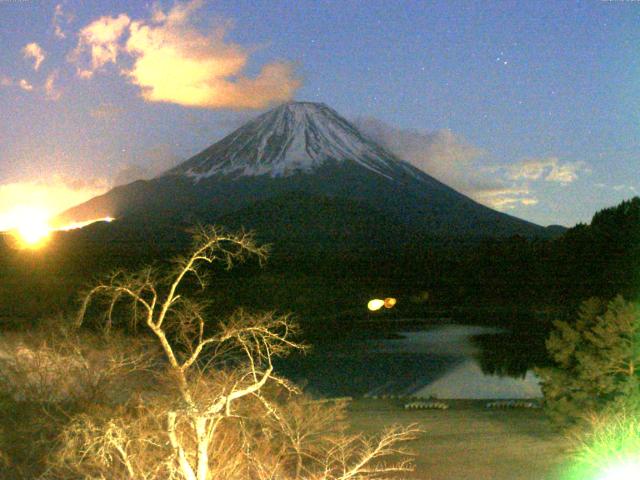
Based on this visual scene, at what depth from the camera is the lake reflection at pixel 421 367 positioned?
25141 millimetres

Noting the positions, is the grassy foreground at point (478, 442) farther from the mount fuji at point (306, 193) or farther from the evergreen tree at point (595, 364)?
the mount fuji at point (306, 193)

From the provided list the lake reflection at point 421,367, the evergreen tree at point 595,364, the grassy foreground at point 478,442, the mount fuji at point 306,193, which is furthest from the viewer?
the mount fuji at point 306,193

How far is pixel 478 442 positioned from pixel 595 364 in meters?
2.60

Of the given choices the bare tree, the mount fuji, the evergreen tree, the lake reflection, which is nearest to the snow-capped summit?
the mount fuji

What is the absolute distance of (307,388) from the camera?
24656mm

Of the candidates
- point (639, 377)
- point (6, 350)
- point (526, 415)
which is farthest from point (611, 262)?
point (6, 350)

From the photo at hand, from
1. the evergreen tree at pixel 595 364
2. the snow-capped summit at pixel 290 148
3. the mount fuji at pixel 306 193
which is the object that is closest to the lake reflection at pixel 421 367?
the evergreen tree at pixel 595 364

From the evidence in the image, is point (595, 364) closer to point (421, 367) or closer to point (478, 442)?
point (478, 442)

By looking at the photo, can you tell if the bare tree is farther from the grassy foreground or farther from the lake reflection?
the lake reflection

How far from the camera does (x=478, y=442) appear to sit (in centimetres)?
1323

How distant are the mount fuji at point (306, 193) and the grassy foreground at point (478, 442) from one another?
7550cm

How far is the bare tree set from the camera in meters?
5.88

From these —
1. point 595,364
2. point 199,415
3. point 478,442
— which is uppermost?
point 199,415

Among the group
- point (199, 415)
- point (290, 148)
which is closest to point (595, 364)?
point (199, 415)
